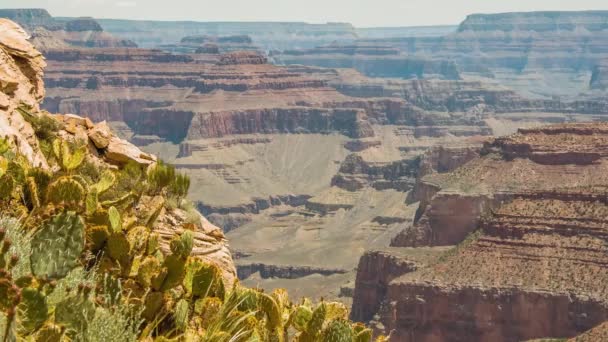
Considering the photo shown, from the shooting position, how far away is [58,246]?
46.9 feet

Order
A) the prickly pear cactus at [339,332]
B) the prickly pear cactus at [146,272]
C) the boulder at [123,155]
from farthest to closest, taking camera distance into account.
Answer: the boulder at [123,155] → the prickly pear cactus at [146,272] → the prickly pear cactus at [339,332]

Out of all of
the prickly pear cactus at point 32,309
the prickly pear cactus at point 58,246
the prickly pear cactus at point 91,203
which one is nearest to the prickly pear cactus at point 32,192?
the prickly pear cactus at point 91,203

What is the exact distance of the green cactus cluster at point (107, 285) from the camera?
1402 centimetres

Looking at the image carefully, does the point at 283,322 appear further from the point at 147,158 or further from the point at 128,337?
the point at 147,158

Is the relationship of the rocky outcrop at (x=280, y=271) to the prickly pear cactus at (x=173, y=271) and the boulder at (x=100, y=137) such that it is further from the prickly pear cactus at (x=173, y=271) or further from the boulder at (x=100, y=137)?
the prickly pear cactus at (x=173, y=271)

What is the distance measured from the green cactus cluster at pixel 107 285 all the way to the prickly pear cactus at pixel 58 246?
1 centimetres

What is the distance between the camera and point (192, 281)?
→ 17.5m

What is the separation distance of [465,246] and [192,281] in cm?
7612

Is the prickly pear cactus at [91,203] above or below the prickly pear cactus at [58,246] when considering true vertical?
below

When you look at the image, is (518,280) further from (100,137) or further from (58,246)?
(58,246)

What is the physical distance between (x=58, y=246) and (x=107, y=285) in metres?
1.90

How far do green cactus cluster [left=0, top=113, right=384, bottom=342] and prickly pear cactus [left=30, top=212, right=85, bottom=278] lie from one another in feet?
0.03

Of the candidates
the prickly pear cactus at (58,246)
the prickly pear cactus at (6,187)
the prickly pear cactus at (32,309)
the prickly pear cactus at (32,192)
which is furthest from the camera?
the prickly pear cactus at (32,192)

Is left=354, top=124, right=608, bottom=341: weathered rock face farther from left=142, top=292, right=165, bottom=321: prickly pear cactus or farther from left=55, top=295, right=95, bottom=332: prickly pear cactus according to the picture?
A: left=55, top=295, right=95, bottom=332: prickly pear cactus
